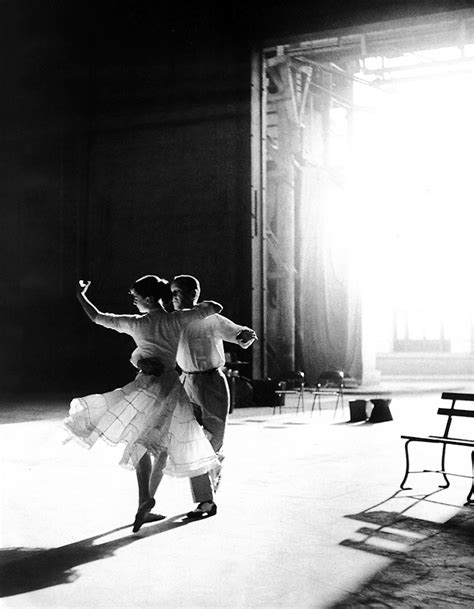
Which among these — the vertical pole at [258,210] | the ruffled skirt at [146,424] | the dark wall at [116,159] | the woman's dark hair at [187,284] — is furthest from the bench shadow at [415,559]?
the dark wall at [116,159]

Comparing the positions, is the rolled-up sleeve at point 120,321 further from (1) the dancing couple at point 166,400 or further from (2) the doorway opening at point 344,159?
(2) the doorway opening at point 344,159

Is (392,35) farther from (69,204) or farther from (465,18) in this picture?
(69,204)

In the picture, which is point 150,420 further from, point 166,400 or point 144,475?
point 144,475

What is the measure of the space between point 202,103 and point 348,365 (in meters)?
8.69

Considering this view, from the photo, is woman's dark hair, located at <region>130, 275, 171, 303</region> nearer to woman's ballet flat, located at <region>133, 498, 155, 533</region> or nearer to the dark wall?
woman's ballet flat, located at <region>133, 498, 155, 533</region>

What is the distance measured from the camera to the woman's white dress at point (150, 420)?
17.0ft

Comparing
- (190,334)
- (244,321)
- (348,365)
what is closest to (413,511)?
(190,334)

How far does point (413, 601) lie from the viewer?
3.69 meters

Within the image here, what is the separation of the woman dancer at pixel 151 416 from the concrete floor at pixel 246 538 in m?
0.39

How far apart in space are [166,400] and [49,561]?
4.28 feet

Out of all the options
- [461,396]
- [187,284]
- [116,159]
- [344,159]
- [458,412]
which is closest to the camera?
[187,284]

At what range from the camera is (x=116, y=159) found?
1845 centimetres

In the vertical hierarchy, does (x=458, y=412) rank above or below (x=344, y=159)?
below

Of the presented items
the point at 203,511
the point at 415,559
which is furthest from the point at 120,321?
the point at 415,559
